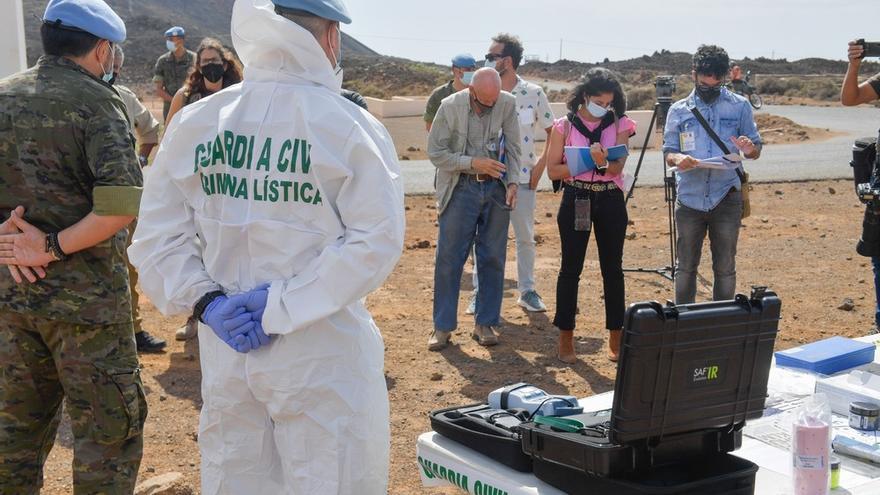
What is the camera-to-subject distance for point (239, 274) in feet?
9.78

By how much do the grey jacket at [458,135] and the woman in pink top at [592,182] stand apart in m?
0.40

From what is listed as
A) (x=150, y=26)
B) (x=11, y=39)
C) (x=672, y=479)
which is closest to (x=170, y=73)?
(x=11, y=39)

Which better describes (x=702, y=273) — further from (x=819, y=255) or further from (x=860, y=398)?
(x=860, y=398)

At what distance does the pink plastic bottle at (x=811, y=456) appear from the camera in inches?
112

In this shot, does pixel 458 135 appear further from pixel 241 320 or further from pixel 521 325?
pixel 241 320

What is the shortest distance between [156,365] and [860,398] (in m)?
4.42

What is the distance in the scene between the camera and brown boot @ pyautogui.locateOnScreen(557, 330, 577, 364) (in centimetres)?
652

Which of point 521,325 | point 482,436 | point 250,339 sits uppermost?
point 250,339

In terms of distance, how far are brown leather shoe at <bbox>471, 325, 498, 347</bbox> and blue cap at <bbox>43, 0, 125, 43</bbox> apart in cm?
384

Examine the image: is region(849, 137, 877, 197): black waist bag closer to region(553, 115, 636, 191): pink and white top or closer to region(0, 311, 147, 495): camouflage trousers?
region(553, 115, 636, 191): pink and white top

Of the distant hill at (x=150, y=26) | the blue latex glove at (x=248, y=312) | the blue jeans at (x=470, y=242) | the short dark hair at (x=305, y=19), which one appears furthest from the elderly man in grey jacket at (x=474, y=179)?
the distant hill at (x=150, y=26)

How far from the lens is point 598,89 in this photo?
6.15 m

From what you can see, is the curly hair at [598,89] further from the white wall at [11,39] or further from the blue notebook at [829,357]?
the white wall at [11,39]

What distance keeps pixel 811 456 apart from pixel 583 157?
341 cm
